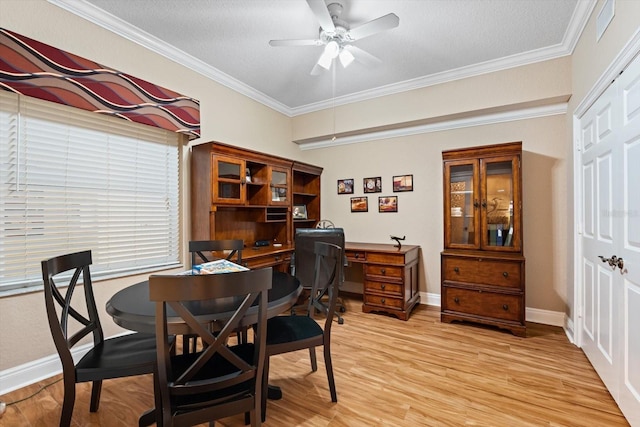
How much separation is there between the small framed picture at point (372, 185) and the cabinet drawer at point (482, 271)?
56.7 inches

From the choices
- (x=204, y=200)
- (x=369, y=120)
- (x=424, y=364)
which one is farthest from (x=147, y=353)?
(x=369, y=120)

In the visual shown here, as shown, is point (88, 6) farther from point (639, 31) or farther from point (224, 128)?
point (639, 31)

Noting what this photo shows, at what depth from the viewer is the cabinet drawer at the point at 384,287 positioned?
3.38m

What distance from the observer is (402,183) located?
4.05m

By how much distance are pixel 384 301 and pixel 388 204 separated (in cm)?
139

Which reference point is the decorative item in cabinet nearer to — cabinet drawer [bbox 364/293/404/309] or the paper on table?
cabinet drawer [bbox 364/293/404/309]

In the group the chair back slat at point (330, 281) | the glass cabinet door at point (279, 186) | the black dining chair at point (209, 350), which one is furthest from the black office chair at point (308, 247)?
the black dining chair at point (209, 350)

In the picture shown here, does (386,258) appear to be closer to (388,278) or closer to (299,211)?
(388,278)

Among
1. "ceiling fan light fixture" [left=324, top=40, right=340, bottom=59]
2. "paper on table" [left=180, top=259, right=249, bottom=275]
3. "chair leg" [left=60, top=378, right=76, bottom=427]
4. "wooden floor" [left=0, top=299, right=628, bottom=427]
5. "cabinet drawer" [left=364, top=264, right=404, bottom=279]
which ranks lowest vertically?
"wooden floor" [left=0, top=299, right=628, bottom=427]

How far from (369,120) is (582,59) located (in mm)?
2187

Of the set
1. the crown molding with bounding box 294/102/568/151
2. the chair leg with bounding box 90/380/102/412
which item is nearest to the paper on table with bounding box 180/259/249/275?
the chair leg with bounding box 90/380/102/412

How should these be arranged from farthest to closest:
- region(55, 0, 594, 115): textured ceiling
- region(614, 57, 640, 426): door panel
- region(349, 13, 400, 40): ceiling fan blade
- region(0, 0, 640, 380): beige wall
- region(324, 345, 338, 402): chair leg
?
region(55, 0, 594, 115): textured ceiling < region(0, 0, 640, 380): beige wall < region(349, 13, 400, 40): ceiling fan blade < region(324, 345, 338, 402): chair leg < region(614, 57, 640, 426): door panel

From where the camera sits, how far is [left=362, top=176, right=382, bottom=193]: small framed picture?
423cm

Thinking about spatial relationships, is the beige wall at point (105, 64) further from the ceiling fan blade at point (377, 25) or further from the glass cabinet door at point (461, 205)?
the glass cabinet door at point (461, 205)
